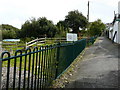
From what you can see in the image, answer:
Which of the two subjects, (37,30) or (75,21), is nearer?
(37,30)

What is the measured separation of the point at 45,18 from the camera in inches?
1571

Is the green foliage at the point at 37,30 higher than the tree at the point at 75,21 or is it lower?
lower

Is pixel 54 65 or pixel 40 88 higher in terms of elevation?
pixel 54 65

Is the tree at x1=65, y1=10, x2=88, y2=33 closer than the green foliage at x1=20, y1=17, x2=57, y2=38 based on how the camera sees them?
No

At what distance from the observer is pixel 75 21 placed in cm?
4556

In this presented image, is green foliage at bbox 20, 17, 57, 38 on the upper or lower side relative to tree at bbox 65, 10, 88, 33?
lower

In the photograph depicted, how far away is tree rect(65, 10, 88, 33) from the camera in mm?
45459

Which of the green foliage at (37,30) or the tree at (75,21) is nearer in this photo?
the green foliage at (37,30)

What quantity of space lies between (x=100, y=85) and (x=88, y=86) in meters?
0.37

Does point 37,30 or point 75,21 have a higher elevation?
point 75,21

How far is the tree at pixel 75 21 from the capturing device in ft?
149

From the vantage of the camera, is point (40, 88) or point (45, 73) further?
point (45, 73)

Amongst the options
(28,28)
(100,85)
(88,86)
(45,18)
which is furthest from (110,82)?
(45,18)

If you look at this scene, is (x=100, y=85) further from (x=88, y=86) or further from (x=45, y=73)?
(x=45, y=73)
